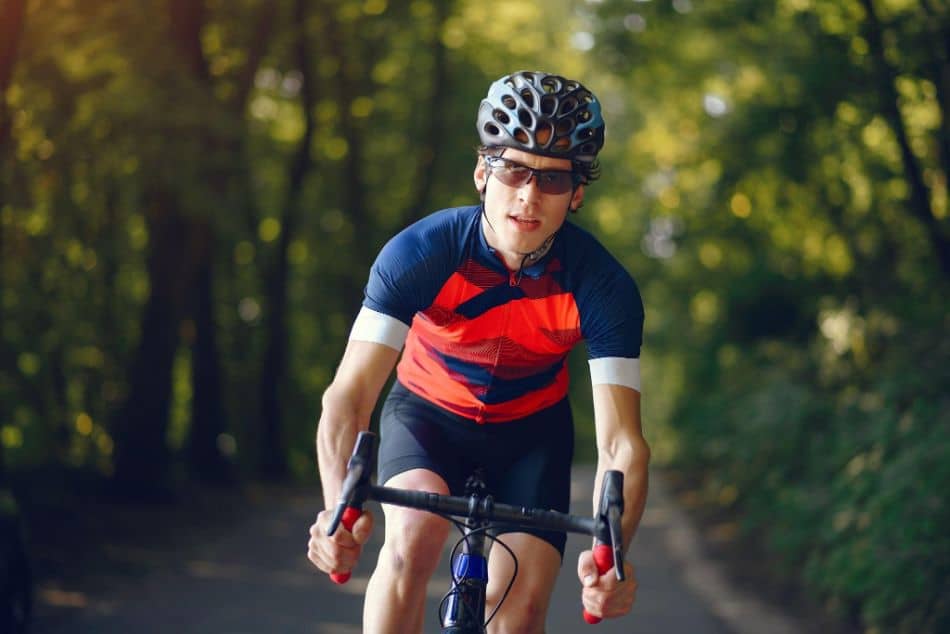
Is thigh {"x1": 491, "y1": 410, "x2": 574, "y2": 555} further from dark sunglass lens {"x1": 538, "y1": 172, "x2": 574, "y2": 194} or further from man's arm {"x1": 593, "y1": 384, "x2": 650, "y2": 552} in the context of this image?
dark sunglass lens {"x1": 538, "y1": 172, "x2": 574, "y2": 194}

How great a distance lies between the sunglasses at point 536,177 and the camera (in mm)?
3988

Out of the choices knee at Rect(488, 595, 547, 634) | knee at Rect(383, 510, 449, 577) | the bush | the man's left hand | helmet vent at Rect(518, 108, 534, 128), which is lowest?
the bush

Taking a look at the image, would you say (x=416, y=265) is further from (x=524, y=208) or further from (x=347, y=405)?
(x=347, y=405)

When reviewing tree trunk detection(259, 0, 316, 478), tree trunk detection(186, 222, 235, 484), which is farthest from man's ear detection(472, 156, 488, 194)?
tree trunk detection(259, 0, 316, 478)

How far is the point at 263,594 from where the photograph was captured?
10.5m

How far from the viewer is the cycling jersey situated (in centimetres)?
399

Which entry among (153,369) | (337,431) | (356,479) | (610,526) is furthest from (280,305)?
(610,526)

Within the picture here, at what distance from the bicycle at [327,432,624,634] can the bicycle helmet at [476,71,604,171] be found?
1042 mm

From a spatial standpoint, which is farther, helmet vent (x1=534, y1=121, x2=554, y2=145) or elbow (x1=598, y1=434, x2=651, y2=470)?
helmet vent (x1=534, y1=121, x2=554, y2=145)

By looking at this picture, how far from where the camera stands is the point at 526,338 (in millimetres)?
4215

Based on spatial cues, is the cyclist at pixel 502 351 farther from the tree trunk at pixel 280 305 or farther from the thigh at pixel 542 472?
the tree trunk at pixel 280 305

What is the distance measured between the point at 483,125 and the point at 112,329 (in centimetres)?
1572

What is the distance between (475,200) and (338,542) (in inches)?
879

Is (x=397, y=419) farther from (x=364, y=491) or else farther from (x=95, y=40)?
(x=95, y=40)
